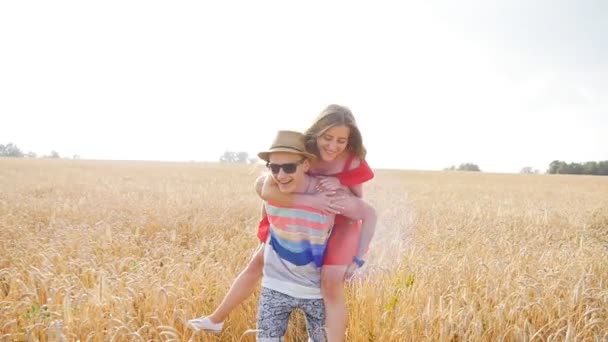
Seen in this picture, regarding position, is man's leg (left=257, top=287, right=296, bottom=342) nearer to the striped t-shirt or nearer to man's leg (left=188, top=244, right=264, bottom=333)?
the striped t-shirt

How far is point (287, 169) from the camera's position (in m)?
2.40

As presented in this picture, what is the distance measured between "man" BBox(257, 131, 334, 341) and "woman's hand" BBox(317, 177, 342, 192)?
4 centimetres

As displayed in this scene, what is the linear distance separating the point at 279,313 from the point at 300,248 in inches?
16.4

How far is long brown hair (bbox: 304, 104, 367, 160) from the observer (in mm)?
2398

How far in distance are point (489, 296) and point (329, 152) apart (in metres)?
1.67

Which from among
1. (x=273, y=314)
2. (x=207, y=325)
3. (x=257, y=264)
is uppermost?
(x=257, y=264)

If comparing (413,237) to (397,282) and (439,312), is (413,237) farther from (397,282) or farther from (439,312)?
(439,312)

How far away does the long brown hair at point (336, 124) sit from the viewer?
240 centimetres

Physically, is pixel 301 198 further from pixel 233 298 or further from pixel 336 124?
pixel 233 298

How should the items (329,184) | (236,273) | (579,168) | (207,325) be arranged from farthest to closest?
(579,168)
(236,273)
(207,325)
(329,184)

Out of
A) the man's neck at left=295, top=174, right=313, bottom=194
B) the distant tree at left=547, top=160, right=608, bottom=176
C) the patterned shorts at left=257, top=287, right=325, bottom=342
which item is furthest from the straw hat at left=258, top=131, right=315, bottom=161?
the distant tree at left=547, top=160, right=608, bottom=176

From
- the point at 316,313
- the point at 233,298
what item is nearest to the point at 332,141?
the point at 316,313

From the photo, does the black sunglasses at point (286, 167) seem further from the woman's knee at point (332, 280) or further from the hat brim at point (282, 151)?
the woman's knee at point (332, 280)

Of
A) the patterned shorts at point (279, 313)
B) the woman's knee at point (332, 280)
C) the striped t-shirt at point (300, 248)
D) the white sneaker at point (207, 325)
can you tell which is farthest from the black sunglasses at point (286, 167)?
the white sneaker at point (207, 325)
